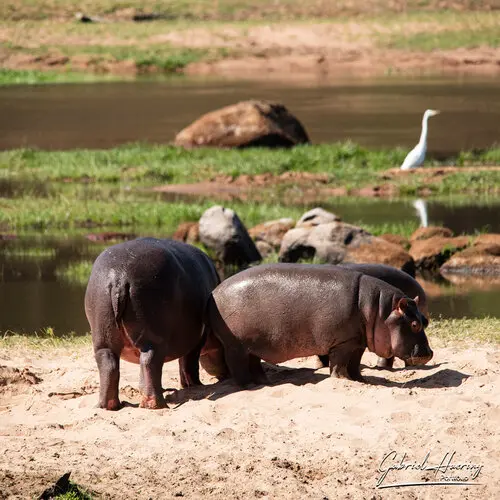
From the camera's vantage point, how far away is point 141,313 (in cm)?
756

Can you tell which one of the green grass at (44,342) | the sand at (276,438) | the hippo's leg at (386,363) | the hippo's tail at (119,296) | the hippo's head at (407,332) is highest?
the hippo's tail at (119,296)

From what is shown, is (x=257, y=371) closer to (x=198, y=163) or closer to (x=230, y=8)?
(x=198, y=163)

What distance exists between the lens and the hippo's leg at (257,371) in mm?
7840

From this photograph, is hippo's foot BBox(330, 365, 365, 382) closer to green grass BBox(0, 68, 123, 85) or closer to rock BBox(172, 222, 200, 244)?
rock BBox(172, 222, 200, 244)

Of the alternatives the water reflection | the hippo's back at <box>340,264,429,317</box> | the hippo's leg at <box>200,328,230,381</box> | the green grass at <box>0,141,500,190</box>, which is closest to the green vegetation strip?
the green grass at <box>0,141,500,190</box>

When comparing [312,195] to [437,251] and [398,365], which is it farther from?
[398,365]

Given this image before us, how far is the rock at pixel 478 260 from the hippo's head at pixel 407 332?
7250mm

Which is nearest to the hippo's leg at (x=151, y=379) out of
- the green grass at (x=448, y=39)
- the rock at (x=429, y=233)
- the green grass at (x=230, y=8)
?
the rock at (x=429, y=233)

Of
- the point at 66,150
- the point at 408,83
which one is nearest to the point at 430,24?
the point at 408,83

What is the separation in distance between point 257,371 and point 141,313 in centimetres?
86

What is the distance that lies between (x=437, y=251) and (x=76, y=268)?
4374 mm

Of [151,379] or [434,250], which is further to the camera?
[434,250]

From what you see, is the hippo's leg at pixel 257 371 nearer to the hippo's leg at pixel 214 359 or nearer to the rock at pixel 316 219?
the hippo's leg at pixel 214 359

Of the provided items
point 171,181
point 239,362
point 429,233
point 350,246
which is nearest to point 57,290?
point 350,246
